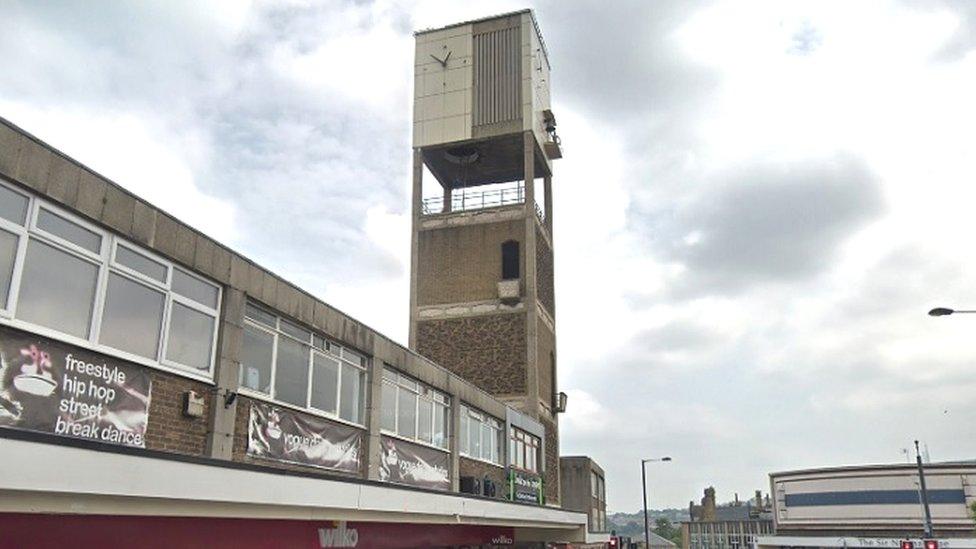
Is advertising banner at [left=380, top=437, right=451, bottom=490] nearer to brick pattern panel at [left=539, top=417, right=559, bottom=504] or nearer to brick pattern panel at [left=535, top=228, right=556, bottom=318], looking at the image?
brick pattern panel at [left=539, top=417, right=559, bottom=504]

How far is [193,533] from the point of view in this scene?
33.4ft

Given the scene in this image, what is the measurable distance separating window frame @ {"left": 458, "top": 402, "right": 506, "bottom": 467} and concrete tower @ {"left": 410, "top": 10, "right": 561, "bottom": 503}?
7476mm

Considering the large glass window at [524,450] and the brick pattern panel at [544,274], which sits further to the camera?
the brick pattern panel at [544,274]

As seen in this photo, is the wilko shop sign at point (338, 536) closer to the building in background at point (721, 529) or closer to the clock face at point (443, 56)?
the clock face at point (443, 56)

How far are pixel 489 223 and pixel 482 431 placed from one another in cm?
1540

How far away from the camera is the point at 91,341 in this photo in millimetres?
9945

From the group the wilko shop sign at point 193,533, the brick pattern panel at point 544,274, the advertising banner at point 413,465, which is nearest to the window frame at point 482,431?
the advertising banner at point 413,465

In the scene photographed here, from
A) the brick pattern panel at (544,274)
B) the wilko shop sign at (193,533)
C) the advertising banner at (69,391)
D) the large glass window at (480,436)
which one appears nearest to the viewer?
the wilko shop sign at (193,533)

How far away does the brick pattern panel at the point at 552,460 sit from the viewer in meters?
35.8

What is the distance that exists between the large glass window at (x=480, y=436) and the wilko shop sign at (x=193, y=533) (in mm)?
7198

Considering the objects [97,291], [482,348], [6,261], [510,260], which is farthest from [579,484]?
[6,261]

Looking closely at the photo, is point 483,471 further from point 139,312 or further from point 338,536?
point 139,312

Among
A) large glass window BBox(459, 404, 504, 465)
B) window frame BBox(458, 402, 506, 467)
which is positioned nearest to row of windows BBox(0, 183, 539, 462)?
window frame BBox(458, 402, 506, 467)

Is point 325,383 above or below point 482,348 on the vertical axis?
below
